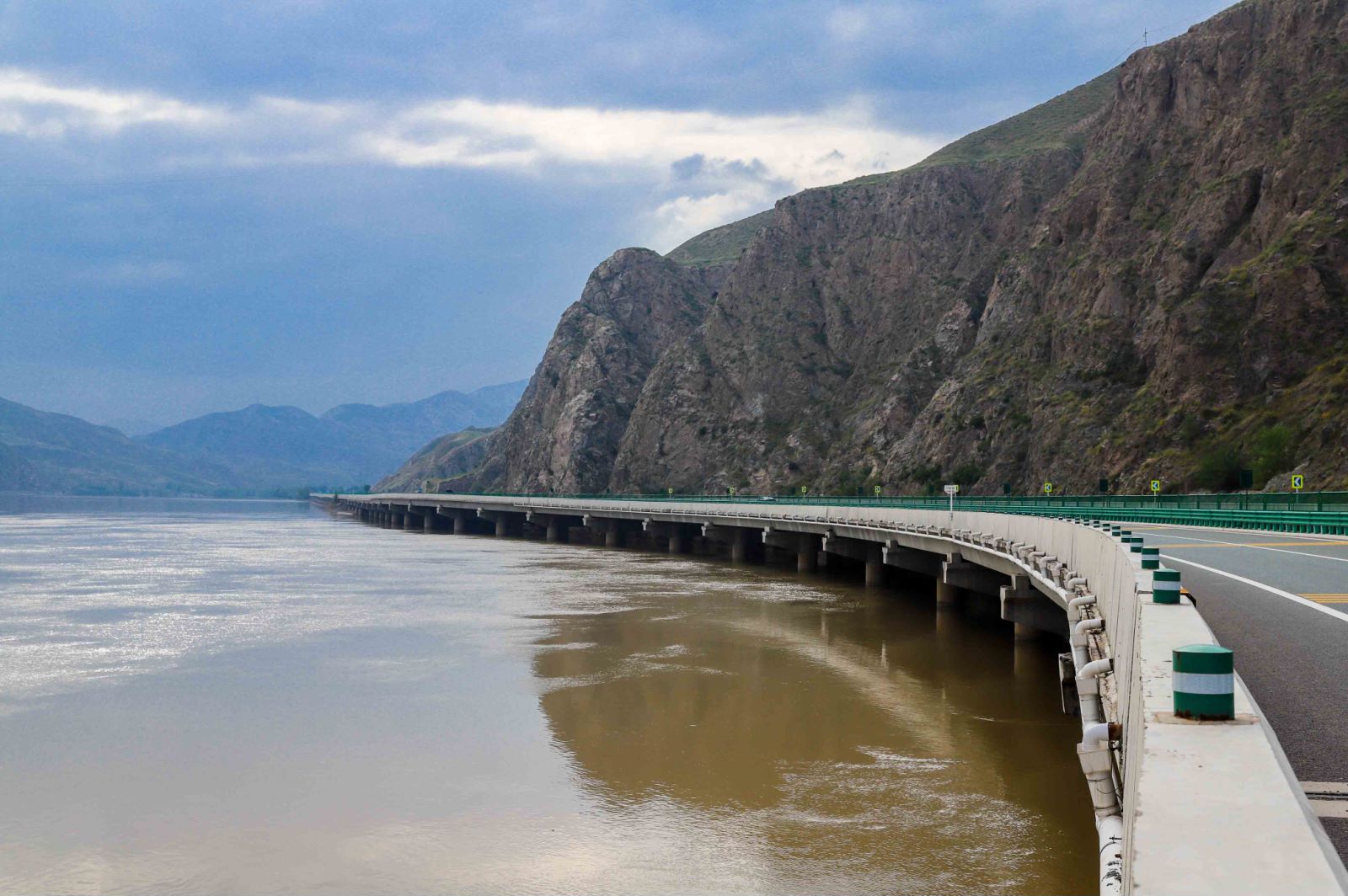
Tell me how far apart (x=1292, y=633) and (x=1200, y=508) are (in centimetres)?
4487

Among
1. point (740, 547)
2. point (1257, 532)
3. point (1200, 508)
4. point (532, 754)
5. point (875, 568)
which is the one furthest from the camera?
point (740, 547)

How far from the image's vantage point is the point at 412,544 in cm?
8825

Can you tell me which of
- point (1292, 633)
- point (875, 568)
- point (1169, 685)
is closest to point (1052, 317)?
point (875, 568)

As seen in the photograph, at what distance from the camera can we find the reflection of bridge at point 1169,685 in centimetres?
396

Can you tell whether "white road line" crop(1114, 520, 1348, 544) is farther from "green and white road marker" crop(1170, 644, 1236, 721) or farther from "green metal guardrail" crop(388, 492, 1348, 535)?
"green and white road marker" crop(1170, 644, 1236, 721)

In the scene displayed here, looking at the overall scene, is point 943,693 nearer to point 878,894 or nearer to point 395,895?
point 878,894

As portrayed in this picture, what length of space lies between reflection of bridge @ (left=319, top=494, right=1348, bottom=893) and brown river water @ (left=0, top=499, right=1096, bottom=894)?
7.69 feet

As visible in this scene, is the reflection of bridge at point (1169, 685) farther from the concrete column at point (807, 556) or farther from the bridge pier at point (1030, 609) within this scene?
the concrete column at point (807, 556)

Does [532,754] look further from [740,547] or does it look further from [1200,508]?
[740,547]

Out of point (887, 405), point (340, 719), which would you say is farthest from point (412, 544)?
point (340, 719)

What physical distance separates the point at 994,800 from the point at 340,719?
11251mm

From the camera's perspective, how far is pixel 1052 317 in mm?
93188

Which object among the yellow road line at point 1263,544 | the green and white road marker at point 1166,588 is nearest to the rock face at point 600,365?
the yellow road line at point 1263,544

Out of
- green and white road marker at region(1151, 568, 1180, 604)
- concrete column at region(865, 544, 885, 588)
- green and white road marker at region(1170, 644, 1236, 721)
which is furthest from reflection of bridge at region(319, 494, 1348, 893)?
concrete column at region(865, 544, 885, 588)
